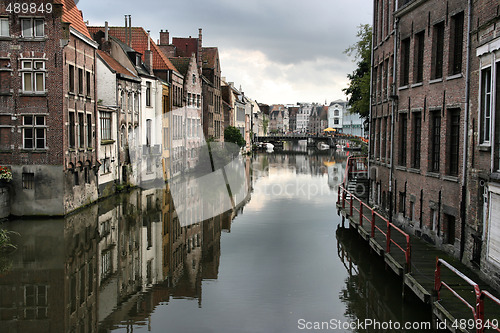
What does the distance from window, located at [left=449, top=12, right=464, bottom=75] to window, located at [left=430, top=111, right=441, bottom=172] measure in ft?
5.74

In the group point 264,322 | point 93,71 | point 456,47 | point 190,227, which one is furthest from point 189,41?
point 264,322

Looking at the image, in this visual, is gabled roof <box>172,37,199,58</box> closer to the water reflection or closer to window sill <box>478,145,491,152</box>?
the water reflection

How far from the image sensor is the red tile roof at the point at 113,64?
32594 mm

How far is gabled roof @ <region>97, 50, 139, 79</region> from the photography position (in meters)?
32.2

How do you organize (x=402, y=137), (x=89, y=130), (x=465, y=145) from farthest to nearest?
(x=89, y=130) → (x=402, y=137) → (x=465, y=145)

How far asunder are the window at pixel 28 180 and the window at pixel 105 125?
795 centimetres

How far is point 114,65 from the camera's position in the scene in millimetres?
33656

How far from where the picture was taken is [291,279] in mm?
14484

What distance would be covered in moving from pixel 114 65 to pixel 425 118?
2292cm

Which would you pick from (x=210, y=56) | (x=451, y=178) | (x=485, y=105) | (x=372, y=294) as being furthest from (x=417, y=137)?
(x=210, y=56)

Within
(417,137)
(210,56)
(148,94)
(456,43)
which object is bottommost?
(417,137)

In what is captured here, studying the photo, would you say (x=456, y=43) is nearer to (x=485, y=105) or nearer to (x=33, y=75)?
(x=485, y=105)

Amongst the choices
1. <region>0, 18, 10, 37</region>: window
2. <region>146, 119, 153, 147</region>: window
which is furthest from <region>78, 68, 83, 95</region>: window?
<region>146, 119, 153, 147</region>: window

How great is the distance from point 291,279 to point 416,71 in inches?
349
